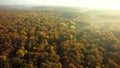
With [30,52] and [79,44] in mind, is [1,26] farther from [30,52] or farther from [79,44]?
[79,44]

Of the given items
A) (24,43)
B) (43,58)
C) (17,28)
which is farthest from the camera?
(17,28)

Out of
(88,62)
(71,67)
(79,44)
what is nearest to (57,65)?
(71,67)

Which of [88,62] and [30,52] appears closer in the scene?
[88,62]

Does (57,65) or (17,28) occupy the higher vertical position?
(17,28)

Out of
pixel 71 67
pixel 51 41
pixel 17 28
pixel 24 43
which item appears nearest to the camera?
pixel 71 67

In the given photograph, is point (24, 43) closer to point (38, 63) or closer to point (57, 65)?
point (38, 63)

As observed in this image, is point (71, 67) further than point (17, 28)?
No

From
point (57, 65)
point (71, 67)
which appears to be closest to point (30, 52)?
point (57, 65)

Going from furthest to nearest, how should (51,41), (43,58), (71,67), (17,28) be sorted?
1. (17,28)
2. (51,41)
3. (43,58)
4. (71,67)

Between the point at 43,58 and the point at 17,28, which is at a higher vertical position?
the point at 17,28
